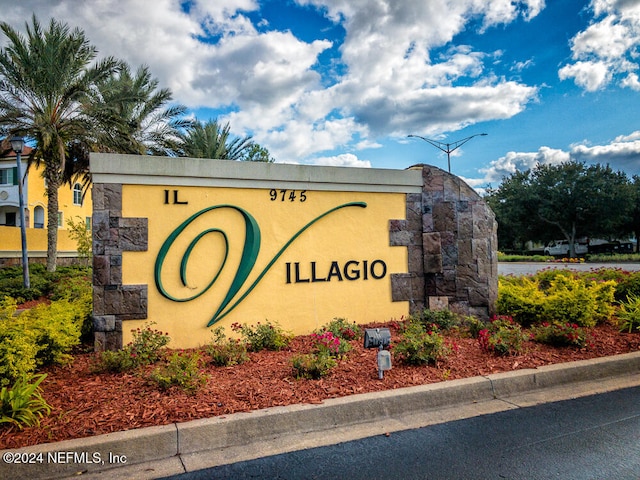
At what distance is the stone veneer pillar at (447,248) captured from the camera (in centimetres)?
762

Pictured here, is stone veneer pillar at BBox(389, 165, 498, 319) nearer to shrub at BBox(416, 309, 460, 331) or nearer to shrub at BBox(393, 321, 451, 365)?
shrub at BBox(416, 309, 460, 331)

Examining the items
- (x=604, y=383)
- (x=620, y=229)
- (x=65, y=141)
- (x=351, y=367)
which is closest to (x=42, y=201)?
(x=65, y=141)

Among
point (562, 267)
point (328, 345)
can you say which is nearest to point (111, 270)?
point (328, 345)

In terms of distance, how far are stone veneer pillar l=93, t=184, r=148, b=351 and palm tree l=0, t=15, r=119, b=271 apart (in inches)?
451

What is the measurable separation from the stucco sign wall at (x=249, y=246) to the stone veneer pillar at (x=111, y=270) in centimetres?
1

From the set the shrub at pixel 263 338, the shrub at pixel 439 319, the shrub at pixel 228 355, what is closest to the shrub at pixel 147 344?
the shrub at pixel 228 355

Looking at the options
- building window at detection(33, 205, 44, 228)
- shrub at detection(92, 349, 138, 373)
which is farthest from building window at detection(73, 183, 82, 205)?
shrub at detection(92, 349, 138, 373)

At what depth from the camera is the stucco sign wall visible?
6.20 meters

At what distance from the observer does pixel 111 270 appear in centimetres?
615

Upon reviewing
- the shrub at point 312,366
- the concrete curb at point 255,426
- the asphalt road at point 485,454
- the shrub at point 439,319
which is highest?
the shrub at point 439,319

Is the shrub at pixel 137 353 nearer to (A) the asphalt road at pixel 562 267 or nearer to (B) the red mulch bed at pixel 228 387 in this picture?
(B) the red mulch bed at pixel 228 387

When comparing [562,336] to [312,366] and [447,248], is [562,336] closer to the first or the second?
[447,248]

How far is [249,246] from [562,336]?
4533 millimetres

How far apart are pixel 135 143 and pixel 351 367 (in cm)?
1524
